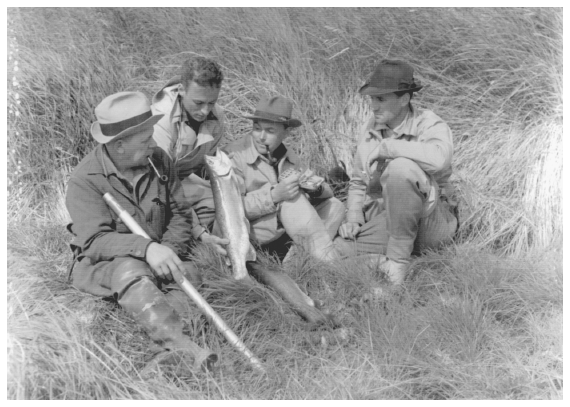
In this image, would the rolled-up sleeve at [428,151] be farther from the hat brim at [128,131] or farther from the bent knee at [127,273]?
the bent knee at [127,273]

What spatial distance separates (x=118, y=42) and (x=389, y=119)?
291cm

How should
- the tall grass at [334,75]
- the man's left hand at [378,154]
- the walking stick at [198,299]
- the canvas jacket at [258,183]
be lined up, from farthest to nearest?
the tall grass at [334,75] < the canvas jacket at [258,183] < the man's left hand at [378,154] < the walking stick at [198,299]

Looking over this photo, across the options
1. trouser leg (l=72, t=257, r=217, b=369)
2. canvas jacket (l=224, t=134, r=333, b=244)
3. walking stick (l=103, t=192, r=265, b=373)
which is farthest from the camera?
canvas jacket (l=224, t=134, r=333, b=244)

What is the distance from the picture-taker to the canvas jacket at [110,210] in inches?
159

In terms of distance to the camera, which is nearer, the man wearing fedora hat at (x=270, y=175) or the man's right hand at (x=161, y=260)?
the man's right hand at (x=161, y=260)

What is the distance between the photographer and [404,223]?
4.71 metres

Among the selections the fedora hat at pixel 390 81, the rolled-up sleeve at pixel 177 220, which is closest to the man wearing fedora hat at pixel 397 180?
the fedora hat at pixel 390 81

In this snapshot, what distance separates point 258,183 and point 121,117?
1.25 meters

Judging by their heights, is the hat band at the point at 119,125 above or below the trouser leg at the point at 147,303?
above

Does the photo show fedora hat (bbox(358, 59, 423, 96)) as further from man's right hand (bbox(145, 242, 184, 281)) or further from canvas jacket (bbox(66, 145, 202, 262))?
man's right hand (bbox(145, 242, 184, 281))

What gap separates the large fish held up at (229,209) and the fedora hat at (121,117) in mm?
630

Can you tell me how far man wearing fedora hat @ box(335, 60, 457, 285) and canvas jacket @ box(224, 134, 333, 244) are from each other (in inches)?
13.6

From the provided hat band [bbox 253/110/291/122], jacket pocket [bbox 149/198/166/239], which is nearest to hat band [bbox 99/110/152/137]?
jacket pocket [bbox 149/198/166/239]

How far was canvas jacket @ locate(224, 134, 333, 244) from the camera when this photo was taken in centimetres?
492
